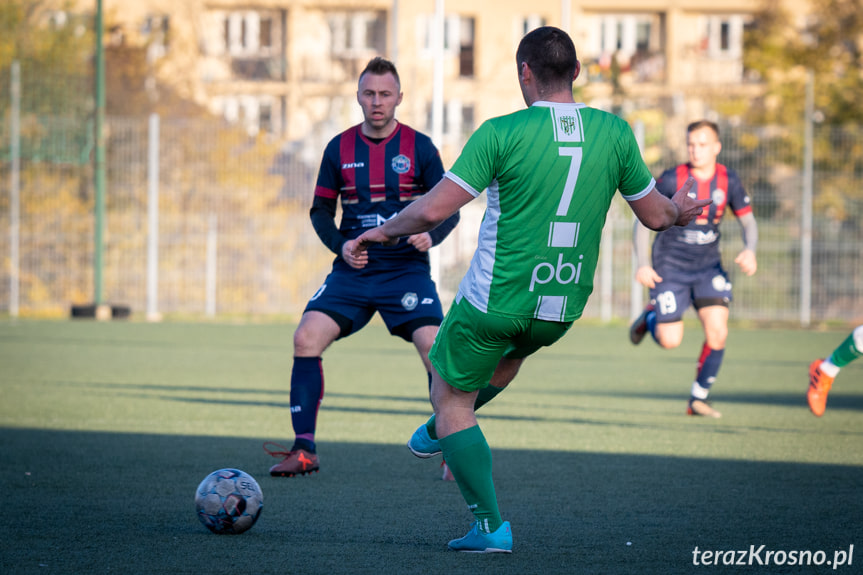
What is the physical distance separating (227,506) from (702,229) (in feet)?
18.2

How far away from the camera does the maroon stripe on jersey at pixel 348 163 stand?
250 inches

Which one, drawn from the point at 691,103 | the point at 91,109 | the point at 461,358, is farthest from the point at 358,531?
the point at 691,103

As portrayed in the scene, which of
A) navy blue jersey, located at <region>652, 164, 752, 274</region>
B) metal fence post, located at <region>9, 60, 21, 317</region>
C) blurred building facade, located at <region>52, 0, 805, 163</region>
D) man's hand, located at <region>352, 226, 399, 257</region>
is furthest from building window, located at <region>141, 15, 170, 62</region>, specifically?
man's hand, located at <region>352, 226, 399, 257</region>

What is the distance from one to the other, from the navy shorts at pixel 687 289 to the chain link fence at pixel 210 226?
11.9m

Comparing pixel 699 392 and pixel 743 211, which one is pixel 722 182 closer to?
pixel 743 211

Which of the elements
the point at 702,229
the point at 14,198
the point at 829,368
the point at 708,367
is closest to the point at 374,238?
the point at 829,368

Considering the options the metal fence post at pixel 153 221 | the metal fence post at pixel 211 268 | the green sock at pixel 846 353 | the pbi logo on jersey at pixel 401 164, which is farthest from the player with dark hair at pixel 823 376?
the metal fence post at pixel 153 221

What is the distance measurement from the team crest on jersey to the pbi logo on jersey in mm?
679

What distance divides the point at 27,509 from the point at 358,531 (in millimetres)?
1516

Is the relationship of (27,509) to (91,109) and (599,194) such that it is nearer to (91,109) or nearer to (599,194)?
(599,194)

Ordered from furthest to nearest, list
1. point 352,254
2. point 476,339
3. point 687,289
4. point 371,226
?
point 687,289, point 371,226, point 352,254, point 476,339

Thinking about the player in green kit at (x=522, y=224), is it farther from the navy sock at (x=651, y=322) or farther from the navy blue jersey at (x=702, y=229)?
the navy sock at (x=651, y=322)

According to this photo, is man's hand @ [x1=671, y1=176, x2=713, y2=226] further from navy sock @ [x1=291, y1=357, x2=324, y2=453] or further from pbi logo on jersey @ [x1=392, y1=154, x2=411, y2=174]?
navy sock @ [x1=291, y1=357, x2=324, y2=453]

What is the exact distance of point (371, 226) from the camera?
6328mm
